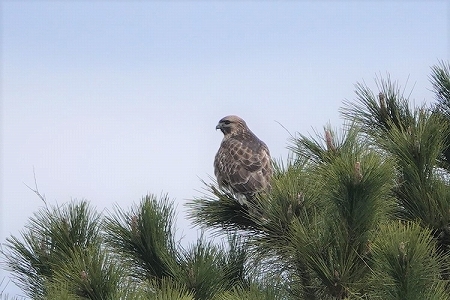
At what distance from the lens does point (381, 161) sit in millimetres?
5301

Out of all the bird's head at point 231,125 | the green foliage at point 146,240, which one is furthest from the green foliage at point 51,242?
the bird's head at point 231,125

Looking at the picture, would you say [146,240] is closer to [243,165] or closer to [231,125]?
[243,165]

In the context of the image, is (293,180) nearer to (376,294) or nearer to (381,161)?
(381,161)

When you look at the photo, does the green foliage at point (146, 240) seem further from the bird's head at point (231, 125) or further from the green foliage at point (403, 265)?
the bird's head at point (231, 125)

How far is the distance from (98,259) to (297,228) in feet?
4.63

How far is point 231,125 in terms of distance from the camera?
10.8 meters

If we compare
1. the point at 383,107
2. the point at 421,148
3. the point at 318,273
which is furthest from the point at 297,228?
the point at 383,107

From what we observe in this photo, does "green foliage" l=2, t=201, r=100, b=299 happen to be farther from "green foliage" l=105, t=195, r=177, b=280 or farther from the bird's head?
the bird's head

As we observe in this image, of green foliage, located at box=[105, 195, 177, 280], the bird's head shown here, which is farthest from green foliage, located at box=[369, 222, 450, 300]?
the bird's head

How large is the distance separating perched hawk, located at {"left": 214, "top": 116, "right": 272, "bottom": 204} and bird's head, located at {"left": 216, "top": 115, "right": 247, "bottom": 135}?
0.67ft

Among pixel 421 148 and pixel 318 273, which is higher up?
pixel 421 148

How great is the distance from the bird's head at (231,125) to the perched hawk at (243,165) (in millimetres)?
204

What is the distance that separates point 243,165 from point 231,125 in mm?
1843

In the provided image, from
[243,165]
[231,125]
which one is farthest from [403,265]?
[231,125]
